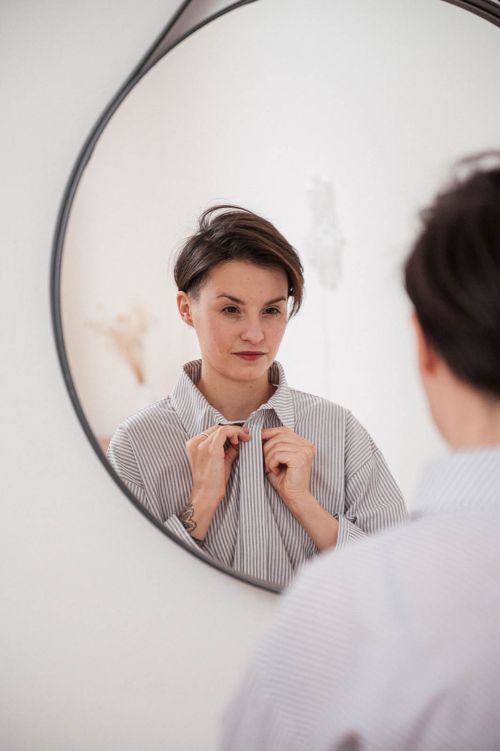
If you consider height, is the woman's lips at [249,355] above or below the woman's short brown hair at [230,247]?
below

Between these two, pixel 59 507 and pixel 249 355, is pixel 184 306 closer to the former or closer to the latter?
pixel 249 355

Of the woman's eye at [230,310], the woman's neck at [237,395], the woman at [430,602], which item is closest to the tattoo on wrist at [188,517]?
the woman's neck at [237,395]

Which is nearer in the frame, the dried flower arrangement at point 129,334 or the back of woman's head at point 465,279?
the back of woman's head at point 465,279

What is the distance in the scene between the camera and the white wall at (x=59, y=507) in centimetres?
78

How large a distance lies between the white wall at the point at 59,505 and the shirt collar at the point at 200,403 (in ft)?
0.35

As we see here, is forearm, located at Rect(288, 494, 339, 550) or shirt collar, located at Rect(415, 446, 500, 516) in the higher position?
shirt collar, located at Rect(415, 446, 500, 516)

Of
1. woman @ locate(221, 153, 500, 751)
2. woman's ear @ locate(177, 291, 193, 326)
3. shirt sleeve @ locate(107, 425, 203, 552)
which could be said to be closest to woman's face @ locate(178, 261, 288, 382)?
woman's ear @ locate(177, 291, 193, 326)

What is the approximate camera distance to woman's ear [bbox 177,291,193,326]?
0.79 meters

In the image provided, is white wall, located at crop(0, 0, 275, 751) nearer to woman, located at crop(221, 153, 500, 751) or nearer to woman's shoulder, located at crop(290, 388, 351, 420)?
woman's shoulder, located at crop(290, 388, 351, 420)

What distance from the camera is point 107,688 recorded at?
2.59 ft

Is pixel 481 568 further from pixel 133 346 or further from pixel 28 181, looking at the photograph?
pixel 28 181

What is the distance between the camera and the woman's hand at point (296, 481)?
0.81 metres

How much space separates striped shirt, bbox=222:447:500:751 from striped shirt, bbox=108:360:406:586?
1.24ft

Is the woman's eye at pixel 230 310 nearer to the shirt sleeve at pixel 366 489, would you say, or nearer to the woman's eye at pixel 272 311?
the woman's eye at pixel 272 311
